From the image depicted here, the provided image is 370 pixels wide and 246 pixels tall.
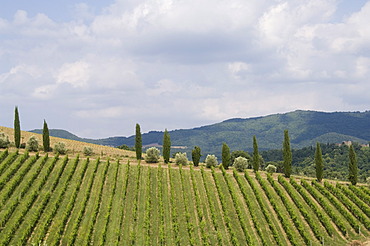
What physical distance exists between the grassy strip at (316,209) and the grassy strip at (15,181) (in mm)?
35514

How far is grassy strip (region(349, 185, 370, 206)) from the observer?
51612 mm

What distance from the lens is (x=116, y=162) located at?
57125 millimetres

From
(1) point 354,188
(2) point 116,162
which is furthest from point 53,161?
(1) point 354,188

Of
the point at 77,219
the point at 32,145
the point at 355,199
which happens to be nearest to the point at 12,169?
the point at 32,145

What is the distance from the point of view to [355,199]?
169ft

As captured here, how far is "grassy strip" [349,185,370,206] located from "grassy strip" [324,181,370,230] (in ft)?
6.78

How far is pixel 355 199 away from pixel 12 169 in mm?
45966

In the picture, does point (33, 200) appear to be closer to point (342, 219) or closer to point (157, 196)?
point (157, 196)

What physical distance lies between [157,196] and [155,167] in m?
10.2

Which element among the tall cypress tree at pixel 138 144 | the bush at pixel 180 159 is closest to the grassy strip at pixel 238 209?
the bush at pixel 180 159

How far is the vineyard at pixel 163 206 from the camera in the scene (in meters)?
39.8

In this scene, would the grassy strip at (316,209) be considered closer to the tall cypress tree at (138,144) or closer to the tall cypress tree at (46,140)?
the tall cypress tree at (138,144)

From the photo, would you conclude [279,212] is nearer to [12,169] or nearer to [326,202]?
[326,202]

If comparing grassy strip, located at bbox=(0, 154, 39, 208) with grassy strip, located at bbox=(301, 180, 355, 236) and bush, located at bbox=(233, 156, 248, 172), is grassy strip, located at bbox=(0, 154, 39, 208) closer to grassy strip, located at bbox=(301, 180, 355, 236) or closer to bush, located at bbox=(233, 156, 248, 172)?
bush, located at bbox=(233, 156, 248, 172)
